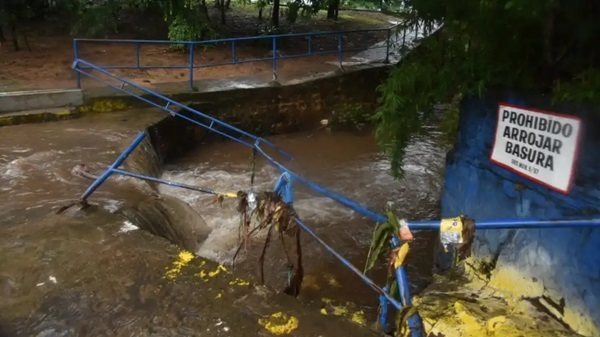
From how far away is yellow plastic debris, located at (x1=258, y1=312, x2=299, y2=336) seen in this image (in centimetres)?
288

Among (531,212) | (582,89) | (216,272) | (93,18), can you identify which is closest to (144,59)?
(93,18)

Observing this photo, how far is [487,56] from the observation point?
396 centimetres

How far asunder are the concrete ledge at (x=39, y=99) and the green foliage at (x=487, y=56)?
18.9 feet

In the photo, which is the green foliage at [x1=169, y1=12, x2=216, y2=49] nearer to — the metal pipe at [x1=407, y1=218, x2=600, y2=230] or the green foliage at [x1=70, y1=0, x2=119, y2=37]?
the green foliage at [x1=70, y1=0, x2=119, y2=37]

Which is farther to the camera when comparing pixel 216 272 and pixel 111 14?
pixel 111 14

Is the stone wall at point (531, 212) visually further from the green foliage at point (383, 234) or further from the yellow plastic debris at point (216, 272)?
the yellow plastic debris at point (216, 272)

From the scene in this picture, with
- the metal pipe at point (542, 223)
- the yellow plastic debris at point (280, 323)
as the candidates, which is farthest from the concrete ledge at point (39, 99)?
the metal pipe at point (542, 223)

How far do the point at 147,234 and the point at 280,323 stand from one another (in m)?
1.60

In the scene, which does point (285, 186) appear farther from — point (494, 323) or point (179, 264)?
point (494, 323)

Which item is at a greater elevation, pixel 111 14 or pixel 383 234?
pixel 111 14

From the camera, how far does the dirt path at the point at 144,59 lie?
10.4 metres

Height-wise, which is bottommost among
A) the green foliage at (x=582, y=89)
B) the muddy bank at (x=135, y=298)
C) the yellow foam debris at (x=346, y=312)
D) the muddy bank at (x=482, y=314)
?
the yellow foam debris at (x=346, y=312)

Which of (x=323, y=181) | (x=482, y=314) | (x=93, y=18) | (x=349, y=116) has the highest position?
(x=93, y=18)

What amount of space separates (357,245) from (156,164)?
3377mm
